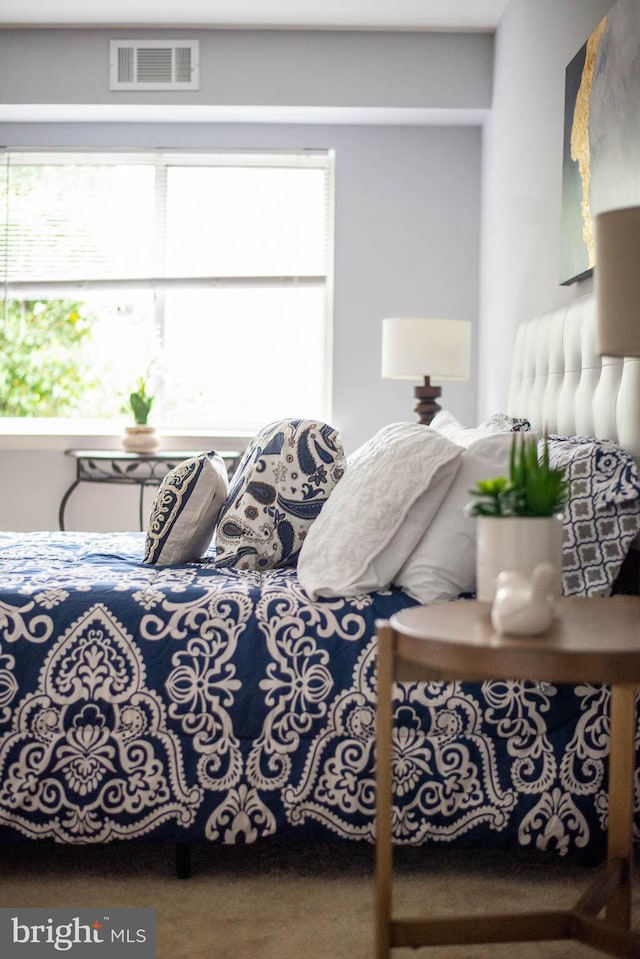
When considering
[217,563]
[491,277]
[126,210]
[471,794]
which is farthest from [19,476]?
[471,794]

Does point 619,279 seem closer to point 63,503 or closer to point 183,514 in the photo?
point 183,514

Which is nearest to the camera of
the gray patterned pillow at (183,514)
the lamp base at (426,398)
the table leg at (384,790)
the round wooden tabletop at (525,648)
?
the round wooden tabletop at (525,648)

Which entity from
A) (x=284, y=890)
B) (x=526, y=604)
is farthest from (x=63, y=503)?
(x=526, y=604)

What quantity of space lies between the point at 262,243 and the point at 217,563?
10.4ft

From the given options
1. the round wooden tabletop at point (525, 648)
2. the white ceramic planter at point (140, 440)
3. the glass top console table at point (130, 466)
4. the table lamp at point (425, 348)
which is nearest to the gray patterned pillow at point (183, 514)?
the round wooden tabletop at point (525, 648)

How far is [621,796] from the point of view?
5.41ft

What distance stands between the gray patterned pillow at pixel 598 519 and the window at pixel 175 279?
3220mm

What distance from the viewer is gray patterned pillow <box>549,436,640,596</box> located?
6.24 feet

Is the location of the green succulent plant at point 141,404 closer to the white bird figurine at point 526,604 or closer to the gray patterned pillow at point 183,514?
the gray patterned pillow at point 183,514

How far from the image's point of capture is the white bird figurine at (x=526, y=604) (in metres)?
1.35

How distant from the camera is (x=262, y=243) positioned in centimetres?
519

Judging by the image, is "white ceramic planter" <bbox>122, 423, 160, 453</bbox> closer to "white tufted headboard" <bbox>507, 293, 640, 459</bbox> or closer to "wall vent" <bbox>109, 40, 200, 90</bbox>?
"wall vent" <bbox>109, 40, 200, 90</bbox>

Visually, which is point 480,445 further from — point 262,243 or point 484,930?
point 262,243

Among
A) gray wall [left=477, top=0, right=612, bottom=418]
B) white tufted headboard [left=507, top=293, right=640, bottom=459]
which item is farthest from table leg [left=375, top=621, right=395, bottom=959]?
gray wall [left=477, top=0, right=612, bottom=418]
